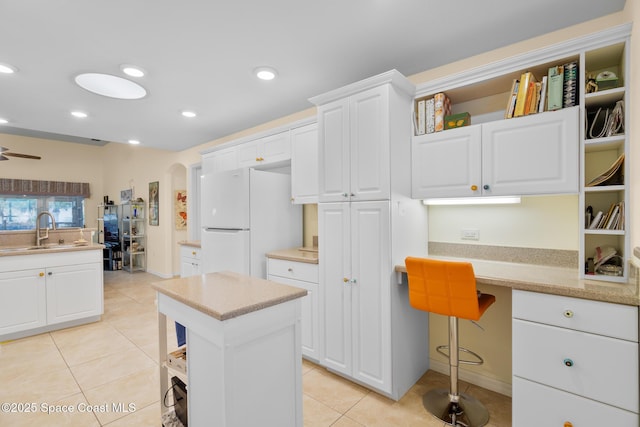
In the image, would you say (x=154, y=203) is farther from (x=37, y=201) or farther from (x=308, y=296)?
(x=308, y=296)

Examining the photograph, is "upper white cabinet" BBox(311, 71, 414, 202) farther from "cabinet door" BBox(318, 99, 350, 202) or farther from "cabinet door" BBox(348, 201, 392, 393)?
"cabinet door" BBox(348, 201, 392, 393)

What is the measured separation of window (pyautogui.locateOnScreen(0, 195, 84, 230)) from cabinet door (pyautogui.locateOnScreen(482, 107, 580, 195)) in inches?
373

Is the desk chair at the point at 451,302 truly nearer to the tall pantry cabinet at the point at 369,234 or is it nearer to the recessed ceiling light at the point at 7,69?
the tall pantry cabinet at the point at 369,234

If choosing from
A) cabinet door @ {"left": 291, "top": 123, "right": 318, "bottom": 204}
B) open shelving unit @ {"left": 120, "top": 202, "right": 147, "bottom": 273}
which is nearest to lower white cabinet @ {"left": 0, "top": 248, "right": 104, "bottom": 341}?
cabinet door @ {"left": 291, "top": 123, "right": 318, "bottom": 204}

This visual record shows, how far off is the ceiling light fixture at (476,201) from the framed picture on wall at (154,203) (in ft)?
18.7

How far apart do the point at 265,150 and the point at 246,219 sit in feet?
2.72

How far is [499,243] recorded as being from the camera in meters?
2.17

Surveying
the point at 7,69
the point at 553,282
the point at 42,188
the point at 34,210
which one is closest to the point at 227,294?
the point at 553,282

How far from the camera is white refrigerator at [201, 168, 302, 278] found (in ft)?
9.83

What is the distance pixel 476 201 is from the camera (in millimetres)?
2152

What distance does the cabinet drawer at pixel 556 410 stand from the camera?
1353mm

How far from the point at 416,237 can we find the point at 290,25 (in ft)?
5.70

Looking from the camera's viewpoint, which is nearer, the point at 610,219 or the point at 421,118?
the point at 610,219

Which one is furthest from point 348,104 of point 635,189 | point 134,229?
point 134,229
